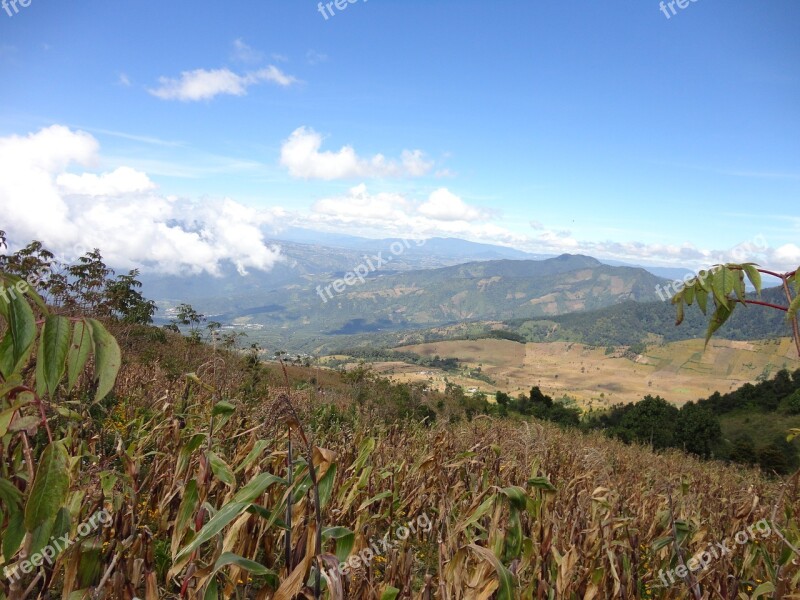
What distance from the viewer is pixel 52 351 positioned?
0.90 meters

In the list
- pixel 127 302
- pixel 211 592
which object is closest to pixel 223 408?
pixel 211 592

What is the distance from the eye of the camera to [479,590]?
1662 millimetres

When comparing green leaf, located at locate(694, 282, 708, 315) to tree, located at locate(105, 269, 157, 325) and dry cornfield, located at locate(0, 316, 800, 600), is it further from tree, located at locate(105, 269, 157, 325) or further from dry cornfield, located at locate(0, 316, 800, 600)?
tree, located at locate(105, 269, 157, 325)

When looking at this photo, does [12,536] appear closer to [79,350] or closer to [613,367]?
[79,350]

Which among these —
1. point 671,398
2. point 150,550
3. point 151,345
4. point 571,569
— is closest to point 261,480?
point 150,550

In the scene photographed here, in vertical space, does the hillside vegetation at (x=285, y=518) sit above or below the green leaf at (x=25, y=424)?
below

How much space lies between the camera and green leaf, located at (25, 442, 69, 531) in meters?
0.93

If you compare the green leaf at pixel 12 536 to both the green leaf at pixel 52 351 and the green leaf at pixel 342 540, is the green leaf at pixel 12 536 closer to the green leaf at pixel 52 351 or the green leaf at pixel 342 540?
the green leaf at pixel 52 351

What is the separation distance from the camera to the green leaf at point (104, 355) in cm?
97

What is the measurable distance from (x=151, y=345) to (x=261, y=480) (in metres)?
12.1

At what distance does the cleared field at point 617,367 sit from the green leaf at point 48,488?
353 feet

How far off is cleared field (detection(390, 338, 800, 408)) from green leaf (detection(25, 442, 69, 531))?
10762 cm

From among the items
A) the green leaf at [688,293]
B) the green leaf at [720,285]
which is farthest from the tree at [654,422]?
the green leaf at [720,285]

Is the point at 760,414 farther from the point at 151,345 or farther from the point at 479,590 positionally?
the point at 479,590
